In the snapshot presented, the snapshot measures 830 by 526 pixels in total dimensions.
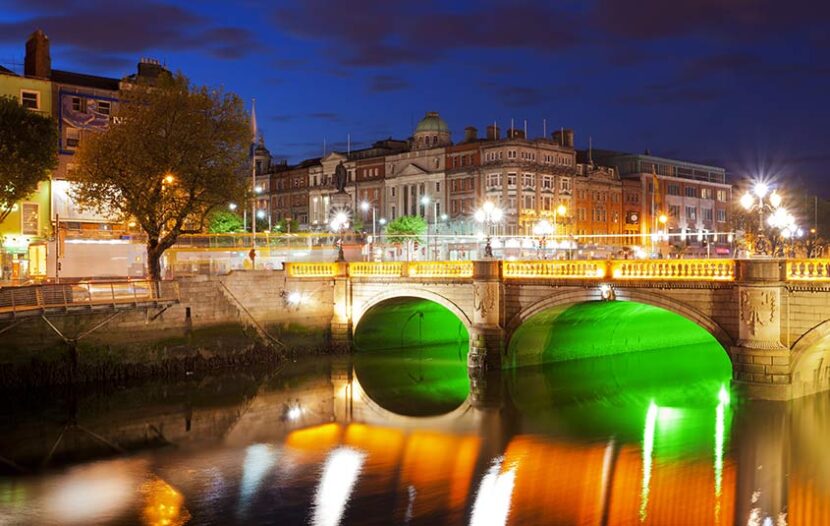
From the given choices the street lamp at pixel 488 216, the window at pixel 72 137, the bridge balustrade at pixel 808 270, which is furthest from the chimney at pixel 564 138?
the bridge balustrade at pixel 808 270

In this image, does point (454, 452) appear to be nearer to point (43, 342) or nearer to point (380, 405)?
point (380, 405)

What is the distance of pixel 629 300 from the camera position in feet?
125

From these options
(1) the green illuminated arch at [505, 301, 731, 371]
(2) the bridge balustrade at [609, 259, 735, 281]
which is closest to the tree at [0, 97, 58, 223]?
(1) the green illuminated arch at [505, 301, 731, 371]

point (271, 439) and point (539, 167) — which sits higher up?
point (539, 167)

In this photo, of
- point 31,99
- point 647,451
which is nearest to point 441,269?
point 647,451

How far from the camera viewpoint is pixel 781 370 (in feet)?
107

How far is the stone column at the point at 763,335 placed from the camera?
3259 centimetres

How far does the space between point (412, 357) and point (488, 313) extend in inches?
437

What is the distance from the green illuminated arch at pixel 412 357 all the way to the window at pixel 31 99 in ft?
104

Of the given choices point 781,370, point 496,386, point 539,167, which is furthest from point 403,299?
point 539,167

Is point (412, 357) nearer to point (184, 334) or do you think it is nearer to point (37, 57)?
point (184, 334)

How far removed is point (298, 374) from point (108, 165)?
1547 cm

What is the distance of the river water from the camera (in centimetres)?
2344

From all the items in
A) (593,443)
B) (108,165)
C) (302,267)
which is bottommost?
(593,443)
